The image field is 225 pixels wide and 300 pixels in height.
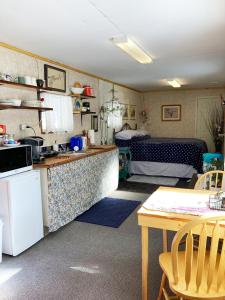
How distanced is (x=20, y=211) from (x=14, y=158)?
538mm

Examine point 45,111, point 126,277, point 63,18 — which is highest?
point 63,18

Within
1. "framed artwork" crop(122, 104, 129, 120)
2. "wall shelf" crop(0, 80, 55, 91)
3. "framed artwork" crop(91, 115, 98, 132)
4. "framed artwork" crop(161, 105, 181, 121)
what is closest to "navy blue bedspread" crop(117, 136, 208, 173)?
"framed artwork" crop(122, 104, 129, 120)

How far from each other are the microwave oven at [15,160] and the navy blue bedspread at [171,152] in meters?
3.44

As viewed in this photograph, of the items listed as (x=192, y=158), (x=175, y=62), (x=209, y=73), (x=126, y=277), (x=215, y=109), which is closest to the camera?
(x=126, y=277)

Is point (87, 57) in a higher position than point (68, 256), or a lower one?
higher

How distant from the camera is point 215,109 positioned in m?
7.33

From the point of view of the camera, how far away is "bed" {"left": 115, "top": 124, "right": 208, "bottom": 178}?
5.34 meters

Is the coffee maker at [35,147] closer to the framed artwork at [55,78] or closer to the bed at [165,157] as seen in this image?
the framed artwork at [55,78]

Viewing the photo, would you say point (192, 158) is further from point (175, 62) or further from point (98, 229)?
point (98, 229)

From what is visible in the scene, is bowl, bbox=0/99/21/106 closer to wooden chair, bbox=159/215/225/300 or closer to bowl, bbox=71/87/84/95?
bowl, bbox=71/87/84/95

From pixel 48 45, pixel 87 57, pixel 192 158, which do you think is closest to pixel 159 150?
pixel 192 158

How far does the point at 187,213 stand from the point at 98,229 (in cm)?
169

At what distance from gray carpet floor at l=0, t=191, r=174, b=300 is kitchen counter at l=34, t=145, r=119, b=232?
0.27 metres

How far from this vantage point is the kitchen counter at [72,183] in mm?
2781
